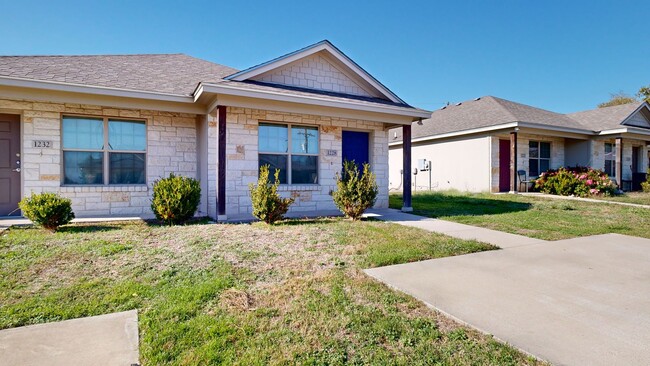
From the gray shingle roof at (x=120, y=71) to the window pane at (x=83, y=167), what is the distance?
1.75 metres

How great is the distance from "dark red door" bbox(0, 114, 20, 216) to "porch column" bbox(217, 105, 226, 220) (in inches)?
178

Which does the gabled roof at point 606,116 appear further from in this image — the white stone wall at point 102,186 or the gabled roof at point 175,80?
the white stone wall at point 102,186

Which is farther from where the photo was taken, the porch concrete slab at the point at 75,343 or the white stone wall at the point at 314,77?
the white stone wall at the point at 314,77

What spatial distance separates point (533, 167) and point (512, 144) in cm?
272

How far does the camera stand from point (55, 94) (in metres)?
7.50

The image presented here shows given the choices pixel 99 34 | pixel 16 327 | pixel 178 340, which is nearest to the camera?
pixel 178 340

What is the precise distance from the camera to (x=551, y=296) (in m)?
3.51

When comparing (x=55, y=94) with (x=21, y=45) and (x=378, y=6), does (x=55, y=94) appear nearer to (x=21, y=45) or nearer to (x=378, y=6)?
(x=21, y=45)

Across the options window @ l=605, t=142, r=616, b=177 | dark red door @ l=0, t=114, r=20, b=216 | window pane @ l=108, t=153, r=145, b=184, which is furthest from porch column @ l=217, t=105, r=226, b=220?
window @ l=605, t=142, r=616, b=177

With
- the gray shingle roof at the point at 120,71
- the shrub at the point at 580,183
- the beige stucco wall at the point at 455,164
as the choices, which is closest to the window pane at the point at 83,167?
the gray shingle roof at the point at 120,71

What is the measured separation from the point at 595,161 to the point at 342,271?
2004 cm

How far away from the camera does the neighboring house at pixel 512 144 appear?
15852mm

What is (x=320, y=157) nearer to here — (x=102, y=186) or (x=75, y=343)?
(x=102, y=186)

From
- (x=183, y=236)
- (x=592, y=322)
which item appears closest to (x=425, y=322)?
(x=592, y=322)
